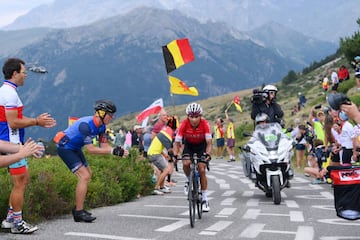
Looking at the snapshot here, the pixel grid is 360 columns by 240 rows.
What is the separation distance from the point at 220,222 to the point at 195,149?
6.07 feet

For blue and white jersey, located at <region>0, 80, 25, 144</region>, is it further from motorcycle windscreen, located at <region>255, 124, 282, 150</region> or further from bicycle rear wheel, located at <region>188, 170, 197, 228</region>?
motorcycle windscreen, located at <region>255, 124, 282, 150</region>

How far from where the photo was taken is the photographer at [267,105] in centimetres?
1280

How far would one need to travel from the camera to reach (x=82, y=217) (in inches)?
348

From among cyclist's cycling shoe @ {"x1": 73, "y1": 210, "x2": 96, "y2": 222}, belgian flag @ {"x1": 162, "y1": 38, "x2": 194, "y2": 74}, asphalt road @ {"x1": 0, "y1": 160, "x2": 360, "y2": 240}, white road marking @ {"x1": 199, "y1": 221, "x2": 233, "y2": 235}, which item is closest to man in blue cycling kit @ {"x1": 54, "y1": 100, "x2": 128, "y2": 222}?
cyclist's cycling shoe @ {"x1": 73, "y1": 210, "x2": 96, "y2": 222}

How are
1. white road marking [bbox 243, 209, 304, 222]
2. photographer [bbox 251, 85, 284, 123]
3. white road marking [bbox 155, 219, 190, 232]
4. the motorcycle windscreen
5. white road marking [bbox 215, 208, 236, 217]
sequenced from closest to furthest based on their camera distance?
white road marking [bbox 155, 219, 190, 232] → white road marking [bbox 243, 209, 304, 222] → white road marking [bbox 215, 208, 236, 217] → the motorcycle windscreen → photographer [bbox 251, 85, 284, 123]

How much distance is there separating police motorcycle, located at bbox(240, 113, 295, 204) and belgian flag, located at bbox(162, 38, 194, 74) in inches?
199

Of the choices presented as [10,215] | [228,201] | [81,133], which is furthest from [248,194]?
[10,215]

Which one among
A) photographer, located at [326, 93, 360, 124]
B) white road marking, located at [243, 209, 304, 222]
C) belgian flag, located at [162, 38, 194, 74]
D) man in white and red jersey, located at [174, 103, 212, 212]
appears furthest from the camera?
belgian flag, located at [162, 38, 194, 74]

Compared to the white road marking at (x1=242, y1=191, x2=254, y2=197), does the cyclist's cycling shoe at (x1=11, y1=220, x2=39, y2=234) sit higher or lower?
higher

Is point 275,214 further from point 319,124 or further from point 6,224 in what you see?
point 319,124

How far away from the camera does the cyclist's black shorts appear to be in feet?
34.2

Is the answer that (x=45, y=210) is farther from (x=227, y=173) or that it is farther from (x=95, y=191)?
(x=227, y=173)

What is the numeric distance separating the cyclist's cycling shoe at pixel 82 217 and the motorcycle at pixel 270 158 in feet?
12.7

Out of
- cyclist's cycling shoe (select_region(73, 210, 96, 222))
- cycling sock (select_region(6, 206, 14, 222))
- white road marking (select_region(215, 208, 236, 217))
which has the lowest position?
white road marking (select_region(215, 208, 236, 217))
